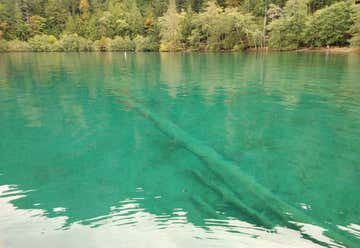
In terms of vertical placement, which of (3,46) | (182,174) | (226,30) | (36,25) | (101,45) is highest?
(36,25)

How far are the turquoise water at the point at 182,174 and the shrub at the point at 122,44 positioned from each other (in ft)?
232

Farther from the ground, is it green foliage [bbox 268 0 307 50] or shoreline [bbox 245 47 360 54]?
green foliage [bbox 268 0 307 50]

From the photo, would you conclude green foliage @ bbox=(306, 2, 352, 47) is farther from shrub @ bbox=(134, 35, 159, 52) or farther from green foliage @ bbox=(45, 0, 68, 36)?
green foliage @ bbox=(45, 0, 68, 36)

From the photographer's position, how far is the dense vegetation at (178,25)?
5300 cm

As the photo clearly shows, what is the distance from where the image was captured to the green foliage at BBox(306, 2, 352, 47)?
5022 cm

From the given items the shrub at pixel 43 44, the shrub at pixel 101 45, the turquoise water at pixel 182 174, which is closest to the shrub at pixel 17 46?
the shrub at pixel 43 44

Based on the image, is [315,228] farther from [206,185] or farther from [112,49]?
[112,49]

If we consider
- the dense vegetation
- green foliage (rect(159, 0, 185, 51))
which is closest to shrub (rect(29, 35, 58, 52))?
the dense vegetation

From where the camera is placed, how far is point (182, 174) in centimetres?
716

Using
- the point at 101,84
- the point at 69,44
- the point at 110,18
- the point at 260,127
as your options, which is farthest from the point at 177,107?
the point at 110,18

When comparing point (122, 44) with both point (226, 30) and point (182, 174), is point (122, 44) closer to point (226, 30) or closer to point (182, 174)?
point (226, 30)

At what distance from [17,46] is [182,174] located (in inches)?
3648

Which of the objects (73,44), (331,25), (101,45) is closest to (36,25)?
(73,44)

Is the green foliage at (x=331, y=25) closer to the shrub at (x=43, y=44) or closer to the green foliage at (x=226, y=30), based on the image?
the green foliage at (x=226, y=30)
